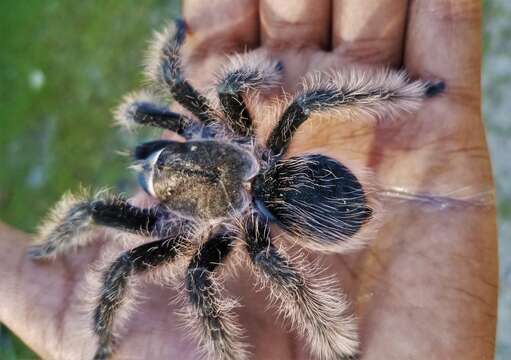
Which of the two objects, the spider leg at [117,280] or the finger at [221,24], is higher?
the finger at [221,24]

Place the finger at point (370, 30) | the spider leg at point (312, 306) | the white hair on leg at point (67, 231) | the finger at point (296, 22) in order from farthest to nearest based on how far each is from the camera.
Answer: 1. the finger at point (296, 22)
2. the finger at point (370, 30)
3. the white hair on leg at point (67, 231)
4. the spider leg at point (312, 306)

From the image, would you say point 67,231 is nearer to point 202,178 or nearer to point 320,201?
point 202,178

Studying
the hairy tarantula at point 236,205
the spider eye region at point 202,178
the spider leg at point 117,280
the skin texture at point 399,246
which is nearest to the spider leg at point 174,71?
the hairy tarantula at point 236,205

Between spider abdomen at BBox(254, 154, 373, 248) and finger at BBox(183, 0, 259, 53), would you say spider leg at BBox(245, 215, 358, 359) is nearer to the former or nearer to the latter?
spider abdomen at BBox(254, 154, 373, 248)

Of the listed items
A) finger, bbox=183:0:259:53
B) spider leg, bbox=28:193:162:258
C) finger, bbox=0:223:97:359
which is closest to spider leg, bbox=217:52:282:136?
finger, bbox=183:0:259:53

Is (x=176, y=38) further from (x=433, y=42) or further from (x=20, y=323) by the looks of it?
(x=20, y=323)

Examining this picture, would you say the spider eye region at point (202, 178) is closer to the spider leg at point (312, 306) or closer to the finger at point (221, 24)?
the spider leg at point (312, 306)
